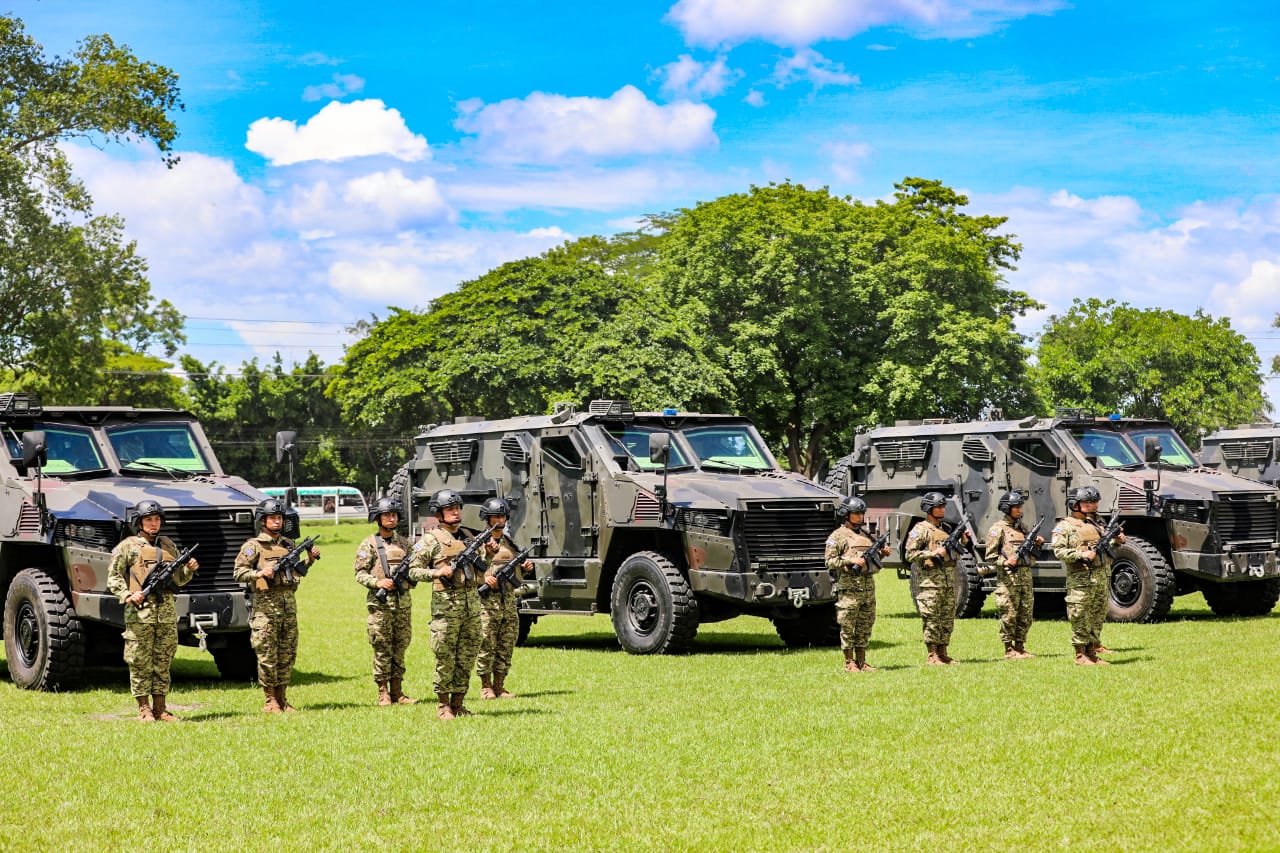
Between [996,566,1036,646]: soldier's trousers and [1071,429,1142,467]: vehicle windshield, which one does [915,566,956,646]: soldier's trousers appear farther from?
[1071,429,1142,467]: vehicle windshield

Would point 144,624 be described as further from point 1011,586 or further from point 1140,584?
point 1140,584

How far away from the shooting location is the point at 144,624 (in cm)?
1184

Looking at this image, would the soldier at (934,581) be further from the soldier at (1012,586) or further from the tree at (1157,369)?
the tree at (1157,369)

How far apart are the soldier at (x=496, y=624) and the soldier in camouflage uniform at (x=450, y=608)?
0.66m

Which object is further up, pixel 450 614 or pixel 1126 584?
pixel 450 614

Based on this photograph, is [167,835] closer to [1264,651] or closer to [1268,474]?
[1264,651]

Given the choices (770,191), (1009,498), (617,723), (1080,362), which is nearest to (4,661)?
(617,723)

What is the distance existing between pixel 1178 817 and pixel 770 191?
4257 centimetres

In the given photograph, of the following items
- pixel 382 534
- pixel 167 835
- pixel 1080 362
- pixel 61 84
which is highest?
pixel 61 84

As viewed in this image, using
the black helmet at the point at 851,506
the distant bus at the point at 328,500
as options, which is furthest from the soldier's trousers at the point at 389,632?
the distant bus at the point at 328,500

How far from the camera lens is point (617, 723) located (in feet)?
36.8

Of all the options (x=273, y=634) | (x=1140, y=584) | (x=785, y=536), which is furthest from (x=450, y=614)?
(x=1140, y=584)

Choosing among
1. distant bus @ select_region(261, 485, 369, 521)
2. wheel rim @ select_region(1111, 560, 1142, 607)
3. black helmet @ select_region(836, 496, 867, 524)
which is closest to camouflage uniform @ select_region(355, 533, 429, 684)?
black helmet @ select_region(836, 496, 867, 524)

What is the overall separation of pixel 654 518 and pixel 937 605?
10.6 ft
